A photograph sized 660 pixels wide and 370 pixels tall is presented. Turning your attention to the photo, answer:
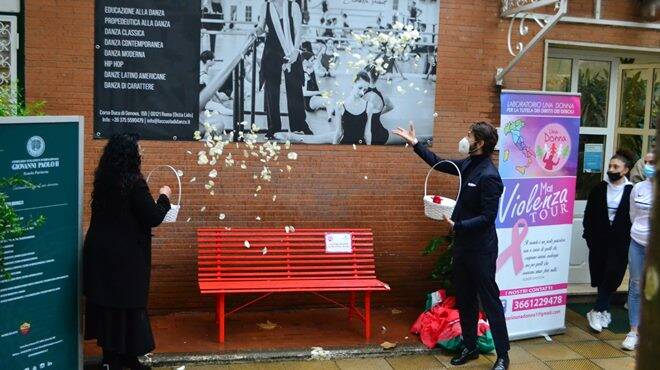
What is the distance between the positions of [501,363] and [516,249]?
1122 millimetres

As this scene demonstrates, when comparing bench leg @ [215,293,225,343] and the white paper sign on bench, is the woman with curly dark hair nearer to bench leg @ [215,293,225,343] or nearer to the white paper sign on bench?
bench leg @ [215,293,225,343]

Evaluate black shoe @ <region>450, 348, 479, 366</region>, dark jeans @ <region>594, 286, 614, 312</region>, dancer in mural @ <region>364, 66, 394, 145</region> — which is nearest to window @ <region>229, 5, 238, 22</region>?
dancer in mural @ <region>364, 66, 394, 145</region>

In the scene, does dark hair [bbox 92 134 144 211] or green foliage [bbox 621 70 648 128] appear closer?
dark hair [bbox 92 134 144 211]

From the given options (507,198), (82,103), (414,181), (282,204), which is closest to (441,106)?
(414,181)

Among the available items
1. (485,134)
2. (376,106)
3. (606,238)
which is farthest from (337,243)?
(606,238)

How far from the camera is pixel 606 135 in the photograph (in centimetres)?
836

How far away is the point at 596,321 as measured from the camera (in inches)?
278

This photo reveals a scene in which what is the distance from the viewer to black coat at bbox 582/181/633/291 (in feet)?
22.9

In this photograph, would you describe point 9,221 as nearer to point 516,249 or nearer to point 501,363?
point 501,363

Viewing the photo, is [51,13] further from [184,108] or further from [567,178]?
[567,178]

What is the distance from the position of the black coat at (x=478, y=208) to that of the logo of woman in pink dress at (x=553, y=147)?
0.93 m

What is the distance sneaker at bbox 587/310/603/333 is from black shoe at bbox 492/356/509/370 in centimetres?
162

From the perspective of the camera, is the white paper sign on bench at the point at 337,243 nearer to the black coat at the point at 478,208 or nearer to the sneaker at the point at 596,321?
the black coat at the point at 478,208

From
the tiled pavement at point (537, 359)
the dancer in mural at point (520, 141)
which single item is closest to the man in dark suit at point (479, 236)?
the tiled pavement at point (537, 359)
